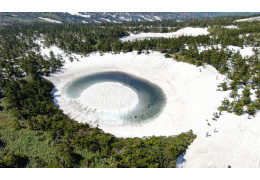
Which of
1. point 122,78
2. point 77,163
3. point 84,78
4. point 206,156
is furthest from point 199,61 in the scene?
point 77,163

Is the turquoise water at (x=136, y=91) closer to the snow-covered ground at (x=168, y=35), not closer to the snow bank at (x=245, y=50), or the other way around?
the snow bank at (x=245, y=50)

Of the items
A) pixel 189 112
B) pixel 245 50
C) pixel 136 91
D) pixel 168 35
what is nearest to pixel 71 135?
pixel 136 91

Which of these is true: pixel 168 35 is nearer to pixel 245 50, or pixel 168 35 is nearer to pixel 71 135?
pixel 245 50

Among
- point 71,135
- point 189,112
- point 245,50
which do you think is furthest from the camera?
point 245,50

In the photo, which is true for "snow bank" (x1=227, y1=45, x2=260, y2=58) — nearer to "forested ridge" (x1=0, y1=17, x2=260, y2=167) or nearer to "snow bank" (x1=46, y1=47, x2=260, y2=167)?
"forested ridge" (x1=0, y1=17, x2=260, y2=167)

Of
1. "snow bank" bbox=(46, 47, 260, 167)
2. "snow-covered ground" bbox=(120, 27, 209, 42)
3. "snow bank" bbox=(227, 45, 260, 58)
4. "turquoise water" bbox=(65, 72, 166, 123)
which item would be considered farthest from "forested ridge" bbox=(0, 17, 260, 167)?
"snow-covered ground" bbox=(120, 27, 209, 42)

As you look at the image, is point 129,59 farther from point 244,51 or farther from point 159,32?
point 159,32
